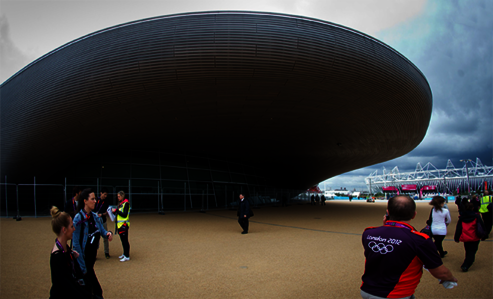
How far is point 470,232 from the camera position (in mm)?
5098

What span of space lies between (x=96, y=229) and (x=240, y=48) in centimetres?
826

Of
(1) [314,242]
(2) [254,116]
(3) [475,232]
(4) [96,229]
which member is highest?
(2) [254,116]

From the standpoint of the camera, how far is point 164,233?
9.88 meters

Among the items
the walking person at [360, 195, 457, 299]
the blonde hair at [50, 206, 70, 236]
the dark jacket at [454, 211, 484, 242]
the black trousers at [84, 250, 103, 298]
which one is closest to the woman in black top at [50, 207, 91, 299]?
the blonde hair at [50, 206, 70, 236]

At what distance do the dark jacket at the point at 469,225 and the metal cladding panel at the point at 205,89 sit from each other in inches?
299

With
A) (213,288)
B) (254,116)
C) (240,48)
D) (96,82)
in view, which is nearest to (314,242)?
(213,288)

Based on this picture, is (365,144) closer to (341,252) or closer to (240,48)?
(240,48)

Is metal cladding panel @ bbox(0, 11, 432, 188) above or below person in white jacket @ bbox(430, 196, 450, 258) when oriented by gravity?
above

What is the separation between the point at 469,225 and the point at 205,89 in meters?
10.1

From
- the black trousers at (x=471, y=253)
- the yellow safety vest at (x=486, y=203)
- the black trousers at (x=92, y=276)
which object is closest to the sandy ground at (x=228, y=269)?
the black trousers at (x=471, y=253)

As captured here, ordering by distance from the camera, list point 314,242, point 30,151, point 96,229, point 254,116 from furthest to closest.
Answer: point 30,151 → point 254,116 → point 314,242 → point 96,229

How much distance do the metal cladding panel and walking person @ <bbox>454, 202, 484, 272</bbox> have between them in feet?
25.0

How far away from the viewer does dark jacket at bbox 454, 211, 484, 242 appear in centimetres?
500

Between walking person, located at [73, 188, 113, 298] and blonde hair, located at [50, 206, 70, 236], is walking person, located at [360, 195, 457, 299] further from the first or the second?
walking person, located at [73, 188, 113, 298]
